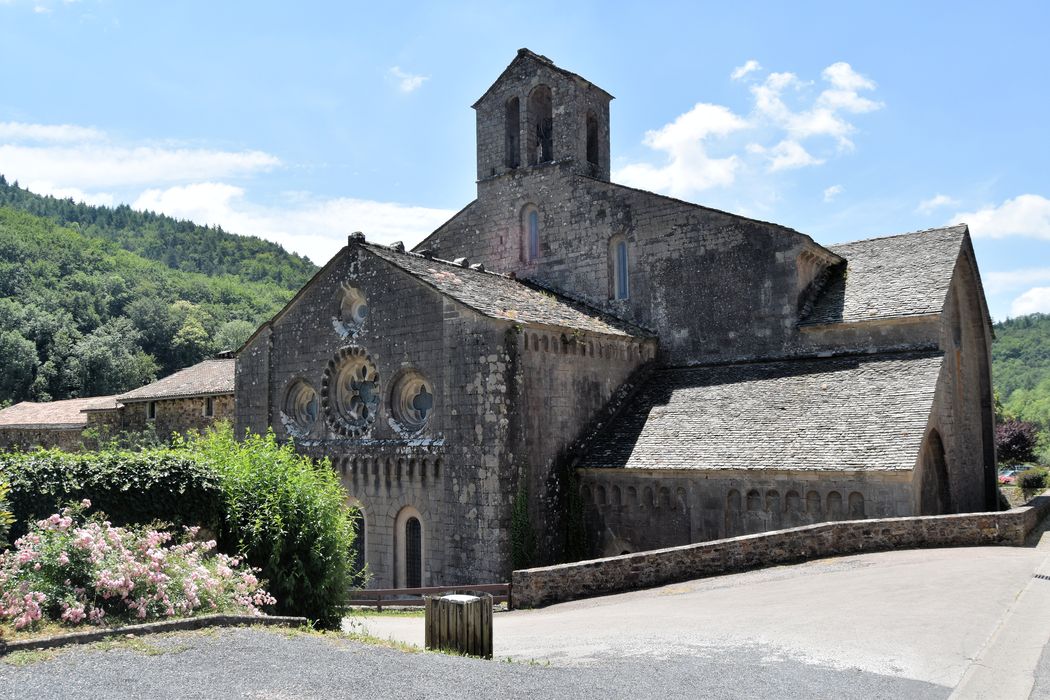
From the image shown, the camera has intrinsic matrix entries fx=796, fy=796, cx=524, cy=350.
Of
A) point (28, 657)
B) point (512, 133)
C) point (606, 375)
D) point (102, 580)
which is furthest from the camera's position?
point (512, 133)

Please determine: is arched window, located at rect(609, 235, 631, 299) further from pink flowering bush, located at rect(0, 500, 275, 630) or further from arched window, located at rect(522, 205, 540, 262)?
pink flowering bush, located at rect(0, 500, 275, 630)

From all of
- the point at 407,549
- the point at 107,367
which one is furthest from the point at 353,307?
the point at 107,367

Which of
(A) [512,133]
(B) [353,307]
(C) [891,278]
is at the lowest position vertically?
(B) [353,307]

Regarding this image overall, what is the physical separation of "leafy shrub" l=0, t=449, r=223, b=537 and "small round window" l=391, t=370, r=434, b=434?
8.06 meters

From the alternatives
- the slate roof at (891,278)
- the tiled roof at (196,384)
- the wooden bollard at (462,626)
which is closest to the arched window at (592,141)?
the slate roof at (891,278)

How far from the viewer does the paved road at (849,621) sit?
883cm

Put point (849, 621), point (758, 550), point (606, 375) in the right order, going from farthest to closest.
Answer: point (606, 375)
point (758, 550)
point (849, 621)

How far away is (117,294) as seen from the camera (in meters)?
105

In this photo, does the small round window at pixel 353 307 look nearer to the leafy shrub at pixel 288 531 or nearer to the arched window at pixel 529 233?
the arched window at pixel 529 233

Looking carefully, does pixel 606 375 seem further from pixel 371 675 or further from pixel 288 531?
pixel 371 675

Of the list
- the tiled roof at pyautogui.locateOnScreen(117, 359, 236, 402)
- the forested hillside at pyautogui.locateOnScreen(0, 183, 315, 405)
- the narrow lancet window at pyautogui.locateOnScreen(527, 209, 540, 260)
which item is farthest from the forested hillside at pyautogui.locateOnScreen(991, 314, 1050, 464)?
the forested hillside at pyautogui.locateOnScreen(0, 183, 315, 405)

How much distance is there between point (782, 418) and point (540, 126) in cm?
1435

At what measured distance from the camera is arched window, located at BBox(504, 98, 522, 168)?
93.6ft

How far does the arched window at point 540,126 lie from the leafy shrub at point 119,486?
1762 centimetres
